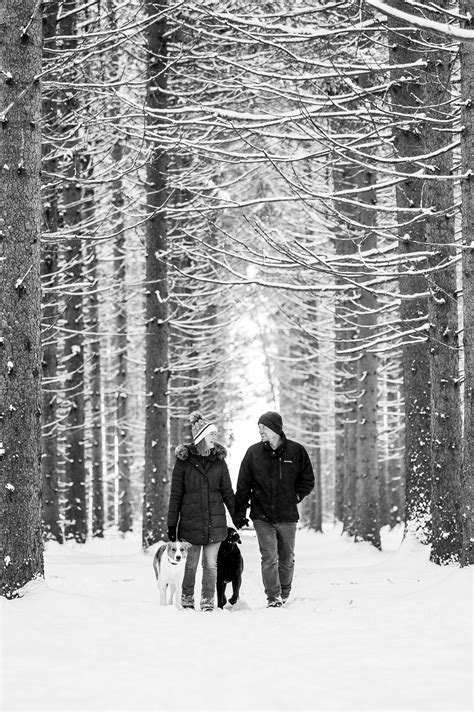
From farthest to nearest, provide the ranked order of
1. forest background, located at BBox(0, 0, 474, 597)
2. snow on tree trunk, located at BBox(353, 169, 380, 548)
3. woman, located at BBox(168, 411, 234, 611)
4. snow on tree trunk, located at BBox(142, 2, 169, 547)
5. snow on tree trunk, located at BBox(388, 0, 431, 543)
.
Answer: snow on tree trunk, located at BBox(353, 169, 380, 548)
snow on tree trunk, located at BBox(142, 2, 169, 547)
snow on tree trunk, located at BBox(388, 0, 431, 543)
woman, located at BBox(168, 411, 234, 611)
forest background, located at BBox(0, 0, 474, 597)

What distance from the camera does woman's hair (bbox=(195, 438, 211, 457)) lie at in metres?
8.02

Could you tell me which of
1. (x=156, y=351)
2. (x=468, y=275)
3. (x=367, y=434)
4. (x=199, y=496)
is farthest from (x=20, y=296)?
(x=367, y=434)

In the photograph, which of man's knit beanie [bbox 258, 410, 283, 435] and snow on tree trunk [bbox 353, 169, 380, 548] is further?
snow on tree trunk [bbox 353, 169, 380, 548]

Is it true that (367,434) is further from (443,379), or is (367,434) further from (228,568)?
(228,568)

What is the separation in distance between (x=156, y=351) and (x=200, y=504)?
289 inches

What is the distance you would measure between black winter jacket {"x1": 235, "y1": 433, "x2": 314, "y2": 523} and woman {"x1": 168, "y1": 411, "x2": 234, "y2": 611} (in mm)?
188

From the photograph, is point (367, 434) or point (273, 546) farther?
point (367, 434)

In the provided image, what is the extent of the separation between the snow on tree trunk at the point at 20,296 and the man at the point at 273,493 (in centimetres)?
208

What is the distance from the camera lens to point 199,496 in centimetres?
793

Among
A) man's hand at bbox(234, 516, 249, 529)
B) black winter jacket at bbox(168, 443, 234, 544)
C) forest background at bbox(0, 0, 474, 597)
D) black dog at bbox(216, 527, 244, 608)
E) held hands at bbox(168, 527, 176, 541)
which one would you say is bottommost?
black dog at bbox(216, 527, 244, 608)

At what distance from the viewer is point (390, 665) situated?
4.99 meters

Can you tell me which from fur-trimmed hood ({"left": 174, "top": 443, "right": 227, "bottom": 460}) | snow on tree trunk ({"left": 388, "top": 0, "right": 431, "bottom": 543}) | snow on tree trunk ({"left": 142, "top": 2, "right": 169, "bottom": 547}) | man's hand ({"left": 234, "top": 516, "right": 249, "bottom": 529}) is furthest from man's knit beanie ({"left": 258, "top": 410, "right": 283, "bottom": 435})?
snow on tree trunk ({"left": 142, "top": 2, "right": 169, "bottom": 547})

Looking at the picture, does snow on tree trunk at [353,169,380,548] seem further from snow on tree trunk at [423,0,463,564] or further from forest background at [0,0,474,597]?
snow on tree trunk at [423,0,463,564]

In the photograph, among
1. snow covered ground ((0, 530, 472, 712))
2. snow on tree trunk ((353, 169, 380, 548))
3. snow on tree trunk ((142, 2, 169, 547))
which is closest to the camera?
snow covered ground ((0, 530, 472, 712))
